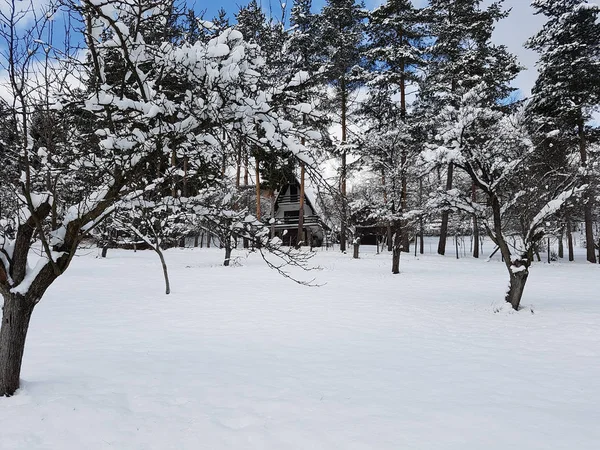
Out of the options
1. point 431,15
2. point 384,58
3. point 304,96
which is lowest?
point 304,96

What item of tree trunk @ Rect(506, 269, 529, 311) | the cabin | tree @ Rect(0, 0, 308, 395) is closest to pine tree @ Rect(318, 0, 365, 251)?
the cabin

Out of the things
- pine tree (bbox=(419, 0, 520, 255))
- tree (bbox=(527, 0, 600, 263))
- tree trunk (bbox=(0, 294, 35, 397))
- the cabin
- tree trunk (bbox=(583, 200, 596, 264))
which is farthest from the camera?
the cabin

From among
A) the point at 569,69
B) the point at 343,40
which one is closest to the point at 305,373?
the point at 569,69

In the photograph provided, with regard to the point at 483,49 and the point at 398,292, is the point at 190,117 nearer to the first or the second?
the point at 398,292

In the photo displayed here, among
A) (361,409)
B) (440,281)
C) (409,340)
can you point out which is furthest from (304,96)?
(440,281)

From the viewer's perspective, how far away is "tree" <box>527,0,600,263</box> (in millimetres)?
18828

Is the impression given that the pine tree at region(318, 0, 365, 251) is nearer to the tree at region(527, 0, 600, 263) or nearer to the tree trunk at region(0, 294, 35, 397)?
the tree at region(527, 0, 600, 263)

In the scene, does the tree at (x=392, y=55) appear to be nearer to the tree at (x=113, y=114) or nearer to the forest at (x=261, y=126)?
the forest at (x=261, y=126)

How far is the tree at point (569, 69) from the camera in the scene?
18828 millimetres

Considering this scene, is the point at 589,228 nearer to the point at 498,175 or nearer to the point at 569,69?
the point at 569,69

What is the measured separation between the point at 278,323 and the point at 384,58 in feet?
66.6

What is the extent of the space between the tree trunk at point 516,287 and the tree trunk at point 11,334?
9.89 meters

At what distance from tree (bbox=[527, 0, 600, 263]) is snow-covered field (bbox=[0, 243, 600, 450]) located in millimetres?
12315

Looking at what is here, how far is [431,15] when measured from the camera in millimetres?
23516
